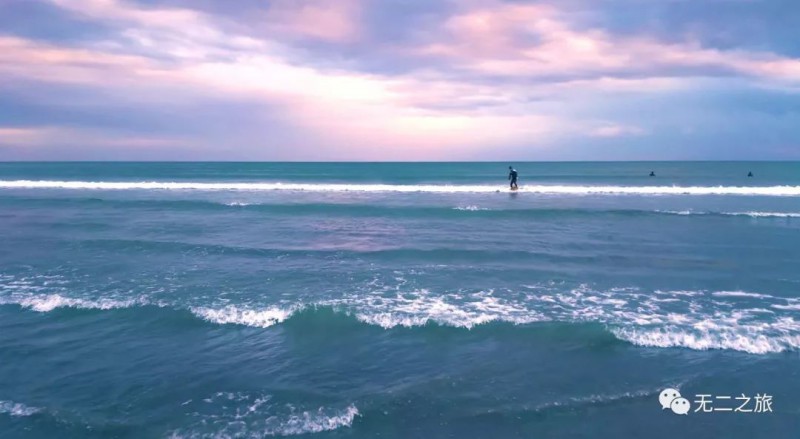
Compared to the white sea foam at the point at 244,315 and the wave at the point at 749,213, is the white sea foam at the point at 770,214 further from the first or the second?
the white sea foam at the point at 244,315

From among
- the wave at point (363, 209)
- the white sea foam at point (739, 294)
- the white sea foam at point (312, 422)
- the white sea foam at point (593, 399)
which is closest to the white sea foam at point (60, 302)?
the white sea foam at point (312, 422)

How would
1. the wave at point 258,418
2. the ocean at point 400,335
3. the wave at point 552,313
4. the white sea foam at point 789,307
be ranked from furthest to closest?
the white sea foam at point 789,307 < the wave at point 552,313 < the ocean at point 400,335 < the wave at point 258,418

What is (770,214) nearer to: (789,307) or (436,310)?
(789,307)

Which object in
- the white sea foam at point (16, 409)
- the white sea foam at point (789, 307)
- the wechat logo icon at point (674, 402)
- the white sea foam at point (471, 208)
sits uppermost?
the white sea foam at point (471, 208)

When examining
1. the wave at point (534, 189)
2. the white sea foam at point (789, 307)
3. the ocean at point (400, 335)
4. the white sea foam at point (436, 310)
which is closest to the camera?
the ocean at point (400, 335)

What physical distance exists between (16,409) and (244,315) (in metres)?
4.14

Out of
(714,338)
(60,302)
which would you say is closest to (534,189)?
(714,338)

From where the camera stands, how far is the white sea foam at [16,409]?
257 inches

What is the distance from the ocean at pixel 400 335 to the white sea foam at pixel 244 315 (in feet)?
0.19

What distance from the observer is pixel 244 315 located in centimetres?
1016

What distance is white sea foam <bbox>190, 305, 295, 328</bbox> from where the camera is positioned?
984cm

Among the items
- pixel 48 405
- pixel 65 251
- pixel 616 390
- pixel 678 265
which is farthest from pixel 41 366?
pixel 678 265

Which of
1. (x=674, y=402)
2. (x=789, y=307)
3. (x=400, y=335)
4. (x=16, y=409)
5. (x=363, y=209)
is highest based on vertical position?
(x=363, y=209)

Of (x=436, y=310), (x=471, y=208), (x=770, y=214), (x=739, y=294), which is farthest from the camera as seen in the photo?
(x=471, y=208)
